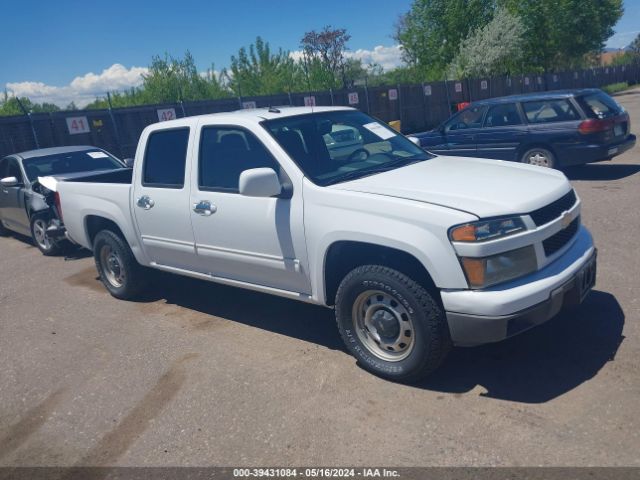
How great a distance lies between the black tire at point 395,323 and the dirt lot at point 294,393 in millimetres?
162

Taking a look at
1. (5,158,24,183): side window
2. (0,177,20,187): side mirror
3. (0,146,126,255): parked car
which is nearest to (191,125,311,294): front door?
(0,146,126,255): parked car

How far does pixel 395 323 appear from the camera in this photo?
380 cm

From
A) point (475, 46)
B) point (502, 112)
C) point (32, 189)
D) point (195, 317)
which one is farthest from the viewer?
point (475, 46)

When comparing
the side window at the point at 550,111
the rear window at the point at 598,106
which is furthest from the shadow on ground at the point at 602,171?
the side window at the point at 550,111

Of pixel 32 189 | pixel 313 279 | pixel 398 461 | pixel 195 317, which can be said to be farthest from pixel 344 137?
pixel 32 189

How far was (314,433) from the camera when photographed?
342cm

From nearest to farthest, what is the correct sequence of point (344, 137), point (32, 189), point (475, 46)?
point (344, 137) → point (32, 189) → point (475, 46)

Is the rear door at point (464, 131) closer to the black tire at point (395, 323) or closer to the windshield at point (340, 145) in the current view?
the windshield at point (340, 145)

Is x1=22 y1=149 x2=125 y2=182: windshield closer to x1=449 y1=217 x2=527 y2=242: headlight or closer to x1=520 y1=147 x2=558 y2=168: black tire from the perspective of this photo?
x1=520 y1=147 x2=558 y2=168: black tire

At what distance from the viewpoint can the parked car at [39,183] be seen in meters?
8.62

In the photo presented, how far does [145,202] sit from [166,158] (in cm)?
46

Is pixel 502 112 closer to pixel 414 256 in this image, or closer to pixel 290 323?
pixel 290 323

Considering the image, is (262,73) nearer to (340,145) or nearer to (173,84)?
(173,84)

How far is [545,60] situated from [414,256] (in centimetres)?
5022
